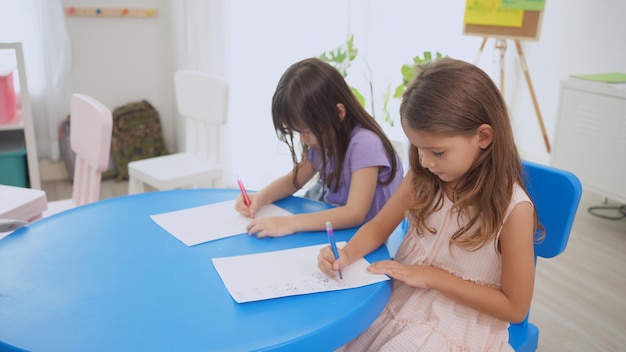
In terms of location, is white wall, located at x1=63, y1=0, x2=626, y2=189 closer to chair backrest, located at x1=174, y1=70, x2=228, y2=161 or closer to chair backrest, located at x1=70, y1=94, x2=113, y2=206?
chair backrest, located at x1=174, y1=70, x2=228, y2=161

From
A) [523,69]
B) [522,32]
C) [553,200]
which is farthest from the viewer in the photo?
[523,69]

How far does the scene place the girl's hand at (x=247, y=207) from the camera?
1329mm

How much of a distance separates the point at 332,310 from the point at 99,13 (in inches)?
115

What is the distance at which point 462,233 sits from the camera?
1.13 meters

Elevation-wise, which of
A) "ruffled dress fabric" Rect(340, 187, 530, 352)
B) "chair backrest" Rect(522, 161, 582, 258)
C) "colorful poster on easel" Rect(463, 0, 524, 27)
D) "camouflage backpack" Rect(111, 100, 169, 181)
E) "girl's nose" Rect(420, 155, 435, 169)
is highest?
"colorful poster on easel" Rect(463, 0, 524, 27)

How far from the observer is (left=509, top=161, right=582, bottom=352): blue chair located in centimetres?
113

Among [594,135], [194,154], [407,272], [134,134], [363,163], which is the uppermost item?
[363,163]

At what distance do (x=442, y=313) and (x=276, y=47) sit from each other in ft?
7.98

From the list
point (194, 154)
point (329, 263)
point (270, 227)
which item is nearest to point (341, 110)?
point (270, 227)

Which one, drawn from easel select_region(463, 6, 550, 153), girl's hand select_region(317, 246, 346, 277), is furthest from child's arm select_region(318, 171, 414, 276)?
easel select_region(463, 6, 550, 153)

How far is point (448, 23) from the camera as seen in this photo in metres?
3.90

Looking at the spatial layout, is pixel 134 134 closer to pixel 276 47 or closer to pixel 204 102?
pixel 276 47

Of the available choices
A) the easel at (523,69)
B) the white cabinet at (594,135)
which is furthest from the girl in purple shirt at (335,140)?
the easel at (523,69)

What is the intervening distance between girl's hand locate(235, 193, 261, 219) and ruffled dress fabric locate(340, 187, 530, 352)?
0.37 meters
